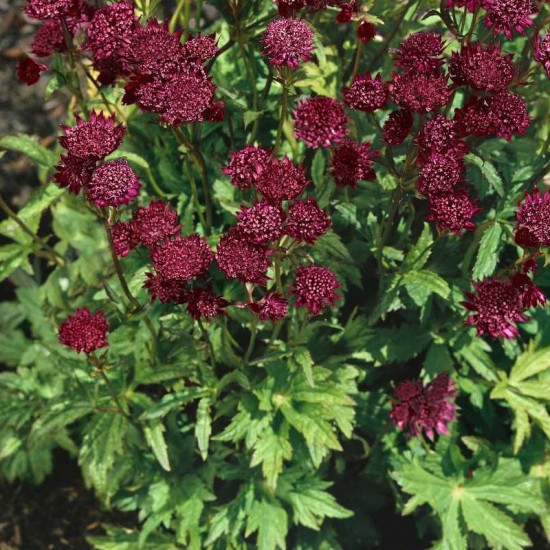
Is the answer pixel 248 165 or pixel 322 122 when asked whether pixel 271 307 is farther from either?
pixel 322 122

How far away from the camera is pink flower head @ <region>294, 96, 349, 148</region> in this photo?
2092mm

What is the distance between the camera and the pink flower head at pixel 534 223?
74.2 inches

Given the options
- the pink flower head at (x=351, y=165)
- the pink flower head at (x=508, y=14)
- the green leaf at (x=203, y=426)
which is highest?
the pink flower head at (x=508, y=14)

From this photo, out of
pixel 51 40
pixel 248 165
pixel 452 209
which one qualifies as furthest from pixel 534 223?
pixel 51 40

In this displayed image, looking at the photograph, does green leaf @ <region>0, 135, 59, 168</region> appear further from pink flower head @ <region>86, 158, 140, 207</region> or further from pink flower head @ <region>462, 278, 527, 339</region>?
pink flower head @ <region>462, 278, 527, 339</region>

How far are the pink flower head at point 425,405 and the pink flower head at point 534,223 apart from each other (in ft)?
2.23

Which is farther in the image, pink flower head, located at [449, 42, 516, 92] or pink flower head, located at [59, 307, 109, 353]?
pink flower head, located at [59, 307, 109, 353]

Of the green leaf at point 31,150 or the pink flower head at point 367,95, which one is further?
the green leaf at point 31,150

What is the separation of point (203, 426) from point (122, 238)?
0.68 metres

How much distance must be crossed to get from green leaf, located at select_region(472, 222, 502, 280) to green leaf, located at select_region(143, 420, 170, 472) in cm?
112

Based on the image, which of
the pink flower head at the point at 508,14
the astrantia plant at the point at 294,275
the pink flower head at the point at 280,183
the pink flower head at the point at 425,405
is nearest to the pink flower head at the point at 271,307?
the astrantia plant at the point at 294,275

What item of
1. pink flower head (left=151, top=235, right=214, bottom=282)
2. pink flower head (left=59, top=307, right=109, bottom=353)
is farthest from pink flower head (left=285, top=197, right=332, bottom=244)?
pink flower head (left=59, top=307, right=109, bottom=353)

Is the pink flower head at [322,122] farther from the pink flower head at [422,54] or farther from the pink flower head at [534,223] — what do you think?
the pink flower head at [534,223]

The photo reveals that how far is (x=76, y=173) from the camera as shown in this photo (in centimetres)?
187
